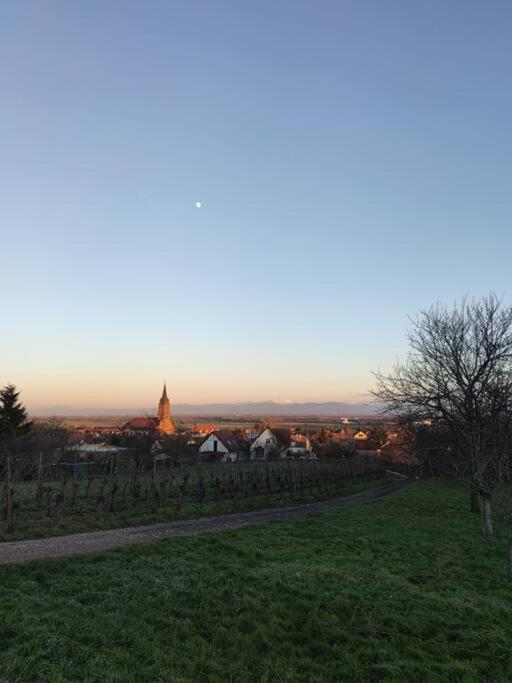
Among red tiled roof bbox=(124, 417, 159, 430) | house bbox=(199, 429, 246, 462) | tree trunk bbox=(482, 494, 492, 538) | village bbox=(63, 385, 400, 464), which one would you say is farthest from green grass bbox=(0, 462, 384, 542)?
red tiled roof bbox=(124, 417, 159, 430)

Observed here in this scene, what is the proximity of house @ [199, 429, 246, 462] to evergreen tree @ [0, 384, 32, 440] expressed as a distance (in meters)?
32.7

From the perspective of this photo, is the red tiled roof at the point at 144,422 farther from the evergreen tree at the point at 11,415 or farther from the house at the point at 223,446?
the evergreen tree at the point at 11,415

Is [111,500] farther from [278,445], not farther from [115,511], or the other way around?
[278,445]

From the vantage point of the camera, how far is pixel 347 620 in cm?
826

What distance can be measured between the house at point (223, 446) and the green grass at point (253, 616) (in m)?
66.7

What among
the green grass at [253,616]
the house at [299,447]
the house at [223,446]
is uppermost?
the green grass at [253,616]

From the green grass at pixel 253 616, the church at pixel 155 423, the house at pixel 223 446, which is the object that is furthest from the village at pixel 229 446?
the green grass at pixel 253 616

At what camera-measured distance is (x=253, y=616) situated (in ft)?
26.8

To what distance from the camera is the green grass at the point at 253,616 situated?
6.42m

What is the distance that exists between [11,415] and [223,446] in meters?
37.5

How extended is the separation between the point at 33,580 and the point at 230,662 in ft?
16.4

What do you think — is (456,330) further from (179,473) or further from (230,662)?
(179,473)

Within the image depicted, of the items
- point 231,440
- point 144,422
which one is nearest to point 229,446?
point 231,440

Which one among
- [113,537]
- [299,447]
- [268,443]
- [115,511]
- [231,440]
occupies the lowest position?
[299,447]
